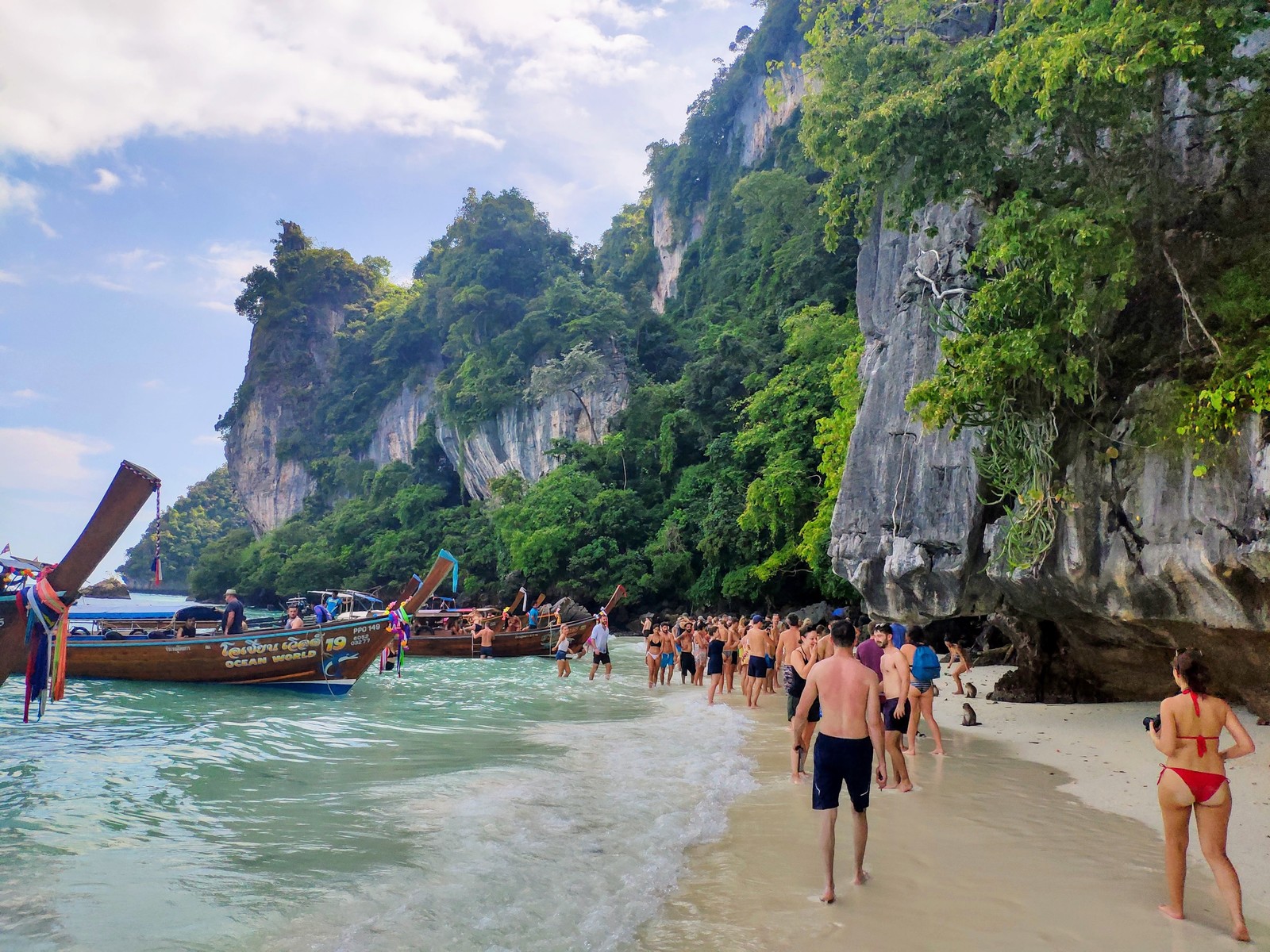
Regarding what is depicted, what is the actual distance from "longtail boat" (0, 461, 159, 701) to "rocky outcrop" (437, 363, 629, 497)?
2761 centimetres

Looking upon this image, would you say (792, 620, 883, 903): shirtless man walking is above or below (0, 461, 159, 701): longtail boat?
below

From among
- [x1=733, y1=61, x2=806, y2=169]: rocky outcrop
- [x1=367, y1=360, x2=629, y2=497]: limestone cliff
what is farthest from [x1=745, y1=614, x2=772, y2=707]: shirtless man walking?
[x1=733, y1=61, x2=806, y2=169]: rocky outcrop

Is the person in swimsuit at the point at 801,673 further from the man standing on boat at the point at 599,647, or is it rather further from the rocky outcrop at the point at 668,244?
the rocky outcrop at the point at 668,244

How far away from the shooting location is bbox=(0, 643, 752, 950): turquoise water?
397cm

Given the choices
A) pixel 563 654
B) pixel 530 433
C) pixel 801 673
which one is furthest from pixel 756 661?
pixel 530 433

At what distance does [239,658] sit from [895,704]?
11.1 m

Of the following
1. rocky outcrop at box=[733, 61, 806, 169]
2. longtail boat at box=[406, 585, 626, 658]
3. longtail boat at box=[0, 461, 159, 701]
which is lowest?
longtail boat at box=[406, 585, 626, 658]

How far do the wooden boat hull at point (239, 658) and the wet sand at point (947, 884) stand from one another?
9340mm

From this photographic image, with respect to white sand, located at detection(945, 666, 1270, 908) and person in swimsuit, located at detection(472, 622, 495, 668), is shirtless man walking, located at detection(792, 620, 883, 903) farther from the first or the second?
person in swimsuit, located at detection(472, 622, 495, 668)

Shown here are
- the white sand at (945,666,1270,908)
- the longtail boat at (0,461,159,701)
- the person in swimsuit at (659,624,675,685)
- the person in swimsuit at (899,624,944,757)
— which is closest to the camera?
the white sand at (945,666,1270,908)

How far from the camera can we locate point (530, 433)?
3794 centimetres

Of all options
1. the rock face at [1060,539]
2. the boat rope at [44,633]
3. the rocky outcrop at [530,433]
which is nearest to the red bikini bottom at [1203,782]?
the rock face at [1060,539]

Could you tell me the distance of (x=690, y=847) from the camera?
4980 mm

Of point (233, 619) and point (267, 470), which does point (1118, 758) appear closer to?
point (233, 619)
